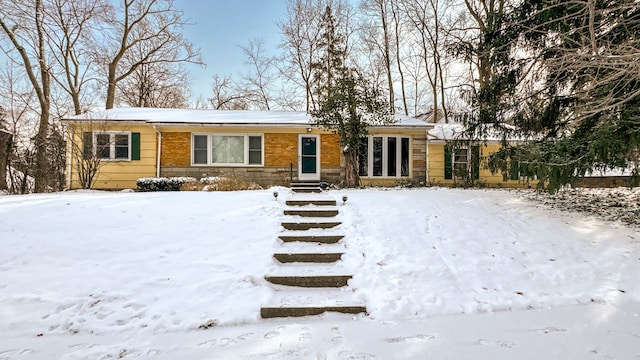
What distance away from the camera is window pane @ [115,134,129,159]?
38.6ft

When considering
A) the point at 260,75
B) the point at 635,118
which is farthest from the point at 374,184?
the point at 260,75

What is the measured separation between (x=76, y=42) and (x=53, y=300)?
68.5ft

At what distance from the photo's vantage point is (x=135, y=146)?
38.3 ft

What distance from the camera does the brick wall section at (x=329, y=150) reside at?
40.2ft

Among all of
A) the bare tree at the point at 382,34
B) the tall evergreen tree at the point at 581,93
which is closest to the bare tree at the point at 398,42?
the bare tree at the point at 382,34

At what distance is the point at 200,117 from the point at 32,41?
10.9 metres

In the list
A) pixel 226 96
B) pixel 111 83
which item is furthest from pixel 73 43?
pixel 226 96

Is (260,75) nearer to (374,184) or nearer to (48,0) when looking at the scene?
(48,0)

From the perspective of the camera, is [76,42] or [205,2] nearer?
[205,2]

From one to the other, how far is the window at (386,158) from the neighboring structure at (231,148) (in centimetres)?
4

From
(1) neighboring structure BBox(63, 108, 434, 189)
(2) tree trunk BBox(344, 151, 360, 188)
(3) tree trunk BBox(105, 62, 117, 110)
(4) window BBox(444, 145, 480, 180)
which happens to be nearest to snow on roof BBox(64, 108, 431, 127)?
(1) neighboring structure BBox(63, 108, 434, 189)

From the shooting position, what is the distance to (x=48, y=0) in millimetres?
15734

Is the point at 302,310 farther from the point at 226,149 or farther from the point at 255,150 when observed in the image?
the point at 226,149

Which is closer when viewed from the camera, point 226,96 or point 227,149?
point 227,149
